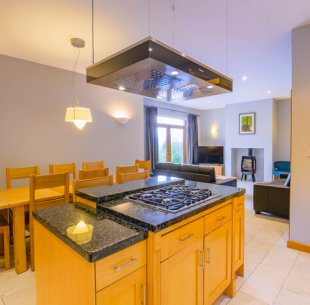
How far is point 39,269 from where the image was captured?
1.42m

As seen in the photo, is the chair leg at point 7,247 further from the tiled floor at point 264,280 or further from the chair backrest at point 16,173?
the chair backrest at point 16,173

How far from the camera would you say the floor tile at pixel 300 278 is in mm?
1926

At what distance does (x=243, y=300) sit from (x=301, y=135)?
1930mm

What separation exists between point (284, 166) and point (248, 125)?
66.1 inches

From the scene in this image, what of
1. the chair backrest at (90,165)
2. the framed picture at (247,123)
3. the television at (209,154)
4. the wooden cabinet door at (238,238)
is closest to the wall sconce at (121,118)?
the chair backrest at (90,165)

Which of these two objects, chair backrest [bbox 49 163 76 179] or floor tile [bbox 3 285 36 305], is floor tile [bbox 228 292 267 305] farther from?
chair backrest [bbox 49 163 76 179]

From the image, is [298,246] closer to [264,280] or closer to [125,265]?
[264,280]

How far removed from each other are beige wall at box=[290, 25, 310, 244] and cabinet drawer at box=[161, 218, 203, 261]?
185 centimetres

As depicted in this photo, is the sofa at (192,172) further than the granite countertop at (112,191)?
Yes

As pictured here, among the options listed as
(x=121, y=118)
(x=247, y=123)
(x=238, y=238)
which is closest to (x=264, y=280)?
(x=238, y=238)

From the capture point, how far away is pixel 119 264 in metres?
1.01

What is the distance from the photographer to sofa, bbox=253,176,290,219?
3.54 m

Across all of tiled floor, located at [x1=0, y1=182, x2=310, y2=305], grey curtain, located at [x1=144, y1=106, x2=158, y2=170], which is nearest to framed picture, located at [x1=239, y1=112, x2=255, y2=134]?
grey curtain, located at [x1=144, y1=106, x2=158, y2=170]

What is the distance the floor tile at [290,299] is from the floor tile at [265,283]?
38mm
